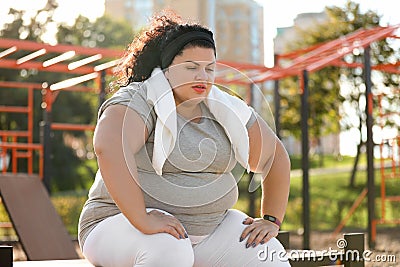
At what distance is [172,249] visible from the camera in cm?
239

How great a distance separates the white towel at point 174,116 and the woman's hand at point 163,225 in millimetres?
150

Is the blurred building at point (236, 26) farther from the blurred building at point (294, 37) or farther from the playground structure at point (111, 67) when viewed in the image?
the playground structure at point (111, 67)

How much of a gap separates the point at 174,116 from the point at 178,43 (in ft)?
0.80

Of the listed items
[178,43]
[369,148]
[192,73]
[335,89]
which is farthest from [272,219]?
[335,89]

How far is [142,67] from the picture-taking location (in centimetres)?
269

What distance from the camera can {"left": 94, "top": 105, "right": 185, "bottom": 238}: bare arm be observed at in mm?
2383

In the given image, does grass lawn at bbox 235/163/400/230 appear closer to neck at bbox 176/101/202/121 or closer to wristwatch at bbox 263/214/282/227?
wristwatch at bbox 263/214/282/227

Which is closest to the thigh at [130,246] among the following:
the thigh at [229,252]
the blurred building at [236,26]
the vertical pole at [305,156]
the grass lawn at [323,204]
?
the thigh at [229,252]

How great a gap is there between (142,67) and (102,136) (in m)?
0.38

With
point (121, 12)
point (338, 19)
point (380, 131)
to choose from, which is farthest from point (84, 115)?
point (121, 12)

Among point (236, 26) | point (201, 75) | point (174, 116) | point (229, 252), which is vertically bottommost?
point (229, 252)

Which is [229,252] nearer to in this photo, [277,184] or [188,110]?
[277,184]

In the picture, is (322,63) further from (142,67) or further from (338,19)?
(338,19)

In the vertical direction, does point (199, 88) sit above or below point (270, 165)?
above
